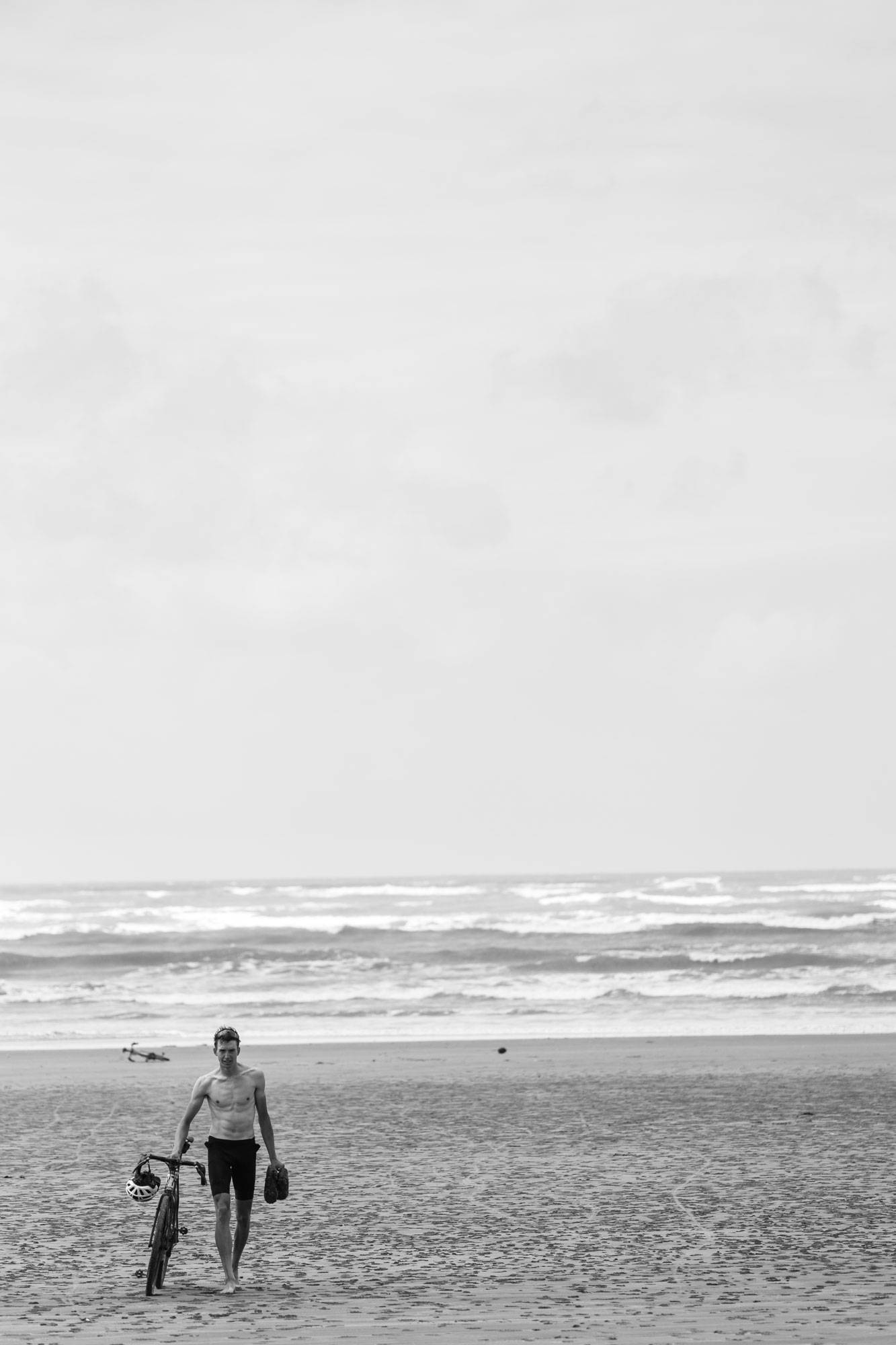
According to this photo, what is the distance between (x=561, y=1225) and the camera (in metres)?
11.2

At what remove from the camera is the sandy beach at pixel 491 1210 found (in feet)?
27.8

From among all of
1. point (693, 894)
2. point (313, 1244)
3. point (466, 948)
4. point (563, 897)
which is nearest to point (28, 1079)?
point (313, 1244)

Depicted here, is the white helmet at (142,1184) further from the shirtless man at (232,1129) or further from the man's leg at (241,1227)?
the man's leg at (241,1227)

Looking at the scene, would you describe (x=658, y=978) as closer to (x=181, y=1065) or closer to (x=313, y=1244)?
(x=181, y=1065)

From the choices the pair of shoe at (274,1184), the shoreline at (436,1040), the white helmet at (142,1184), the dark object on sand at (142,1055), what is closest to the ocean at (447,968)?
the shoreline at (436,1040)

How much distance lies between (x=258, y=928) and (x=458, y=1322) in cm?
4897

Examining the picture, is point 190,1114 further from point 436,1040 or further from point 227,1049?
point 436,1040

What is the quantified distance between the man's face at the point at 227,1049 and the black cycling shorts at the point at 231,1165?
483 mm

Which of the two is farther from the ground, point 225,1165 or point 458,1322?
point 225,1165

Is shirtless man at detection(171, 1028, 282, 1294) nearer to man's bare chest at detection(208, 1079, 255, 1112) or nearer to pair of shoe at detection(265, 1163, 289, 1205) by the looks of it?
man's bare chest at detection(208, 1079, 255, 1112)

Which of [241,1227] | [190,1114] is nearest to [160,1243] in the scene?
[241,1227]

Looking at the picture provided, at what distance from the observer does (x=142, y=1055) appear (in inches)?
928

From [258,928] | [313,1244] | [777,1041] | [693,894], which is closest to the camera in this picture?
[313,1244]

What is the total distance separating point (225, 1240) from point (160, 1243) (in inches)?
16.1
